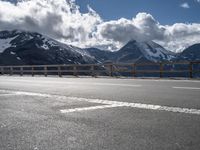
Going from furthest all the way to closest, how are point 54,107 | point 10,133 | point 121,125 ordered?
point 54,107
point 121,125
point 10,133

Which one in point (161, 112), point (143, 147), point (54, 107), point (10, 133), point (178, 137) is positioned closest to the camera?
point (143, 147)

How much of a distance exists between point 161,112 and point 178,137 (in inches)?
77.9

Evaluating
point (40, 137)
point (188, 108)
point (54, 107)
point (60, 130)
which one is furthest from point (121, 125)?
point (54, 107)

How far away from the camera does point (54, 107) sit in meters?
7.25

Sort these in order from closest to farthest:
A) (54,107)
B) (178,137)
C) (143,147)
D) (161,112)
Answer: (143,147)
(178,137)
(161,112)
(54,107)

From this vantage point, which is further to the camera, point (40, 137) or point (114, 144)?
point (40, 137)

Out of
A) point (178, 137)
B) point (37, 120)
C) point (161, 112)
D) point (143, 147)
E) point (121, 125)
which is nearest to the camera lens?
point (143, 147)

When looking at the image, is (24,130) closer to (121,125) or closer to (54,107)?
(121,125)

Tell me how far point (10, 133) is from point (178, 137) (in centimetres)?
247

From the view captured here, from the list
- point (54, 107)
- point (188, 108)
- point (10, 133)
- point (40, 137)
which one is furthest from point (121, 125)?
point (54, 107)

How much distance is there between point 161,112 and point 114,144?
246 cm

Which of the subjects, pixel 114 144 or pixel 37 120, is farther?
pixel 37 120

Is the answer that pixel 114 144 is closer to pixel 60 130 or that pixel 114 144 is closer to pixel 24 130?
pixel 60 130

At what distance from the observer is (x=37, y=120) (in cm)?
568
